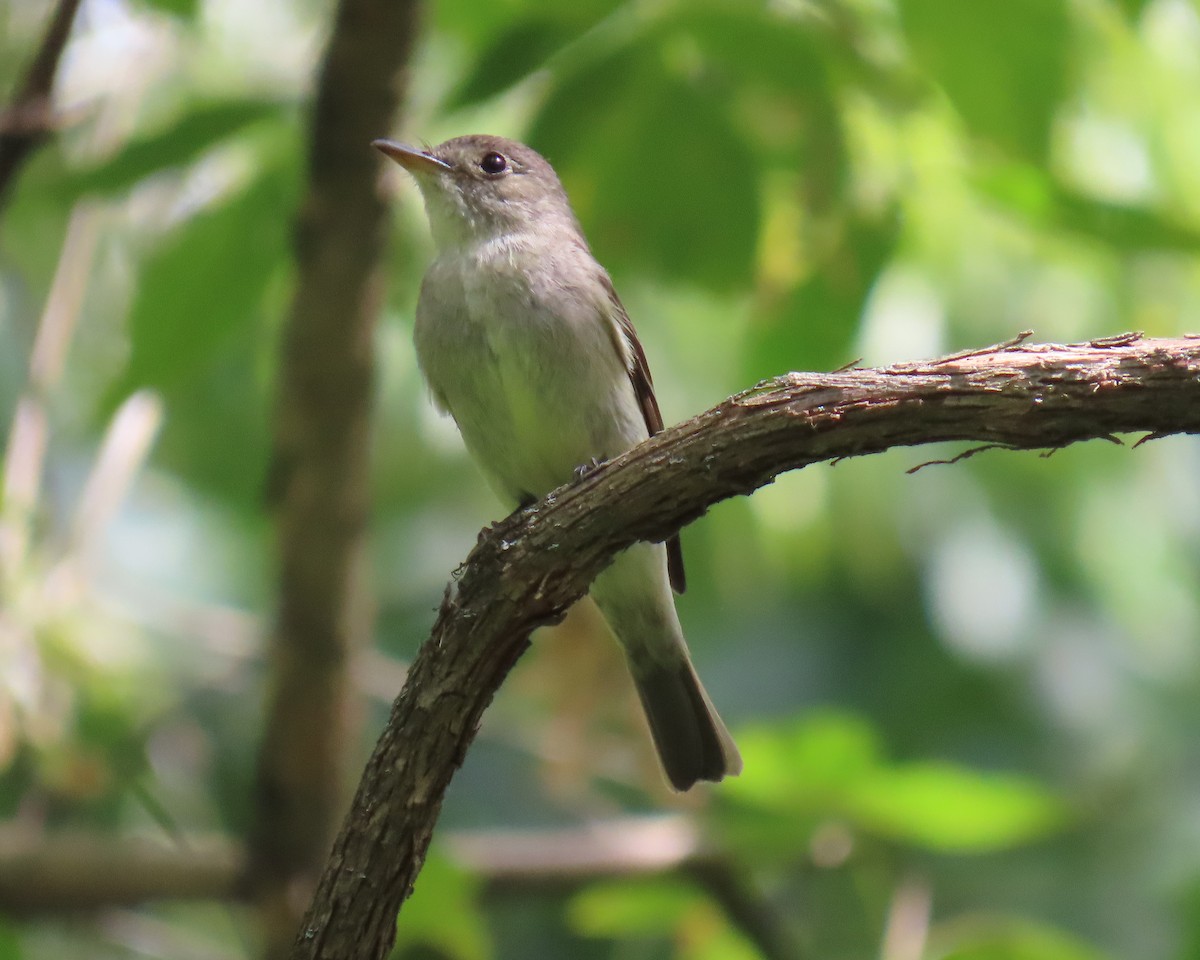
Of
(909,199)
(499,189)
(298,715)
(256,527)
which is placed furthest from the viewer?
(256,527)

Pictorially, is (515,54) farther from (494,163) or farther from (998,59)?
(494,163)

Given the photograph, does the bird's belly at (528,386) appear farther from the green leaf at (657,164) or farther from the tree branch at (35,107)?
the tree branch at (35,107)

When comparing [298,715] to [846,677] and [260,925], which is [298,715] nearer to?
[260,925]

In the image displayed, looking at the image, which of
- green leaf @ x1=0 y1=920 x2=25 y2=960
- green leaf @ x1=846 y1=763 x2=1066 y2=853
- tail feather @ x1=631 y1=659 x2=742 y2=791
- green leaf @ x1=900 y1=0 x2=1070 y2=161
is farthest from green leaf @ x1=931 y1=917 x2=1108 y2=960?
green leaf @ x1=0 y1=920 x2=25 y2=960

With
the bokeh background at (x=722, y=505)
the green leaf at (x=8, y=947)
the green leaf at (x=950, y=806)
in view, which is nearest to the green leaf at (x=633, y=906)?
the bokeh background at (x=722, y=505)

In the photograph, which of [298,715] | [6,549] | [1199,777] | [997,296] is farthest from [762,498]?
[1199,777]

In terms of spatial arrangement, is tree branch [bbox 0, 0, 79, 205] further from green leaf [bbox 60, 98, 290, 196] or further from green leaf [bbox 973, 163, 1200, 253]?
green leaf [bbox 973, 163, 1200, 253]
